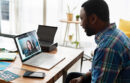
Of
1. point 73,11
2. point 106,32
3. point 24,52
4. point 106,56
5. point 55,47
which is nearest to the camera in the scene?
point 106,56

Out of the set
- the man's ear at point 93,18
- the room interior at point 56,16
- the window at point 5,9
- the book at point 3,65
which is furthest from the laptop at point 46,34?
the window at point 5,9

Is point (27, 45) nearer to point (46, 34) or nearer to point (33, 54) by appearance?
point (33, 54)

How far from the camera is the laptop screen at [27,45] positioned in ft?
4.60

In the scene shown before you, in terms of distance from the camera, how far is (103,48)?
101 cm

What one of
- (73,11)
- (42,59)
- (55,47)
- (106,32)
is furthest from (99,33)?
(73,11)

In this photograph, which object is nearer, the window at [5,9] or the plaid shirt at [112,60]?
the plaid shirt at [112,60]

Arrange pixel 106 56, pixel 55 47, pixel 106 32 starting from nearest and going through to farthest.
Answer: pixel 106 56, pixel 106 32, pixel 55 47

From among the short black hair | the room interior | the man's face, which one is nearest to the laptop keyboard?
the man's face

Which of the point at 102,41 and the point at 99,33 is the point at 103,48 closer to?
the point at 102,41

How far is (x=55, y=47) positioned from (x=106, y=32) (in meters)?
0.89

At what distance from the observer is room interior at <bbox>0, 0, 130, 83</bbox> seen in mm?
3826

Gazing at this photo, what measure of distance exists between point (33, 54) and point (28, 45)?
0.11 meters

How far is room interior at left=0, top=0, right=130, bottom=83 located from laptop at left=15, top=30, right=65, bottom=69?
2091 mm

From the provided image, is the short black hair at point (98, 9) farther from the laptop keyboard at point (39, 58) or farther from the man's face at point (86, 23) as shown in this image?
the laptop keyboard at point (39, 58)
